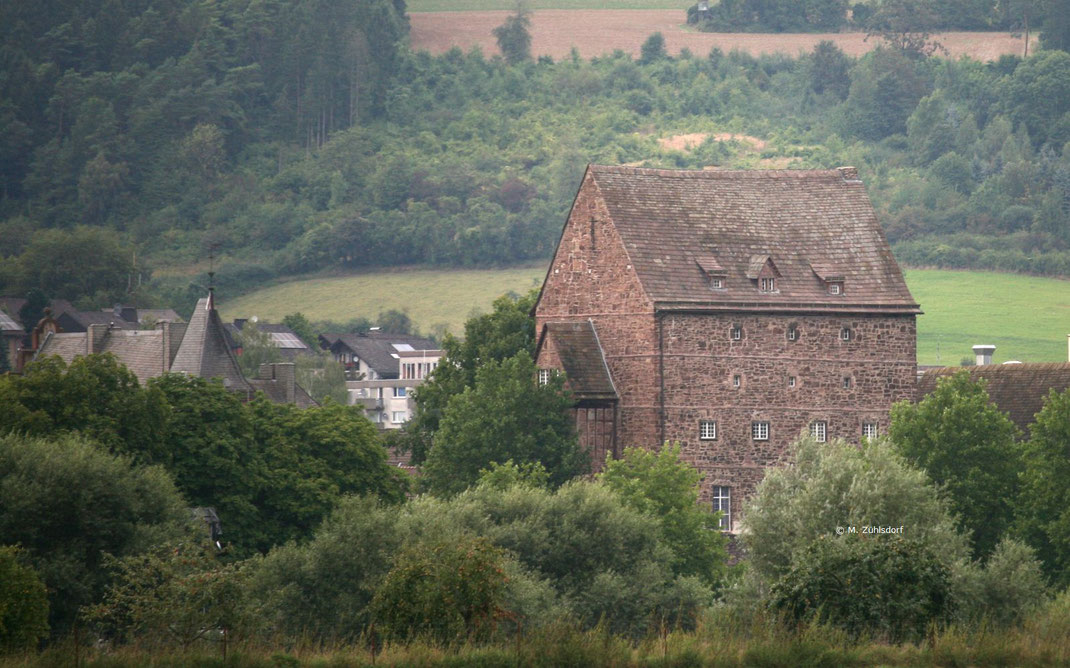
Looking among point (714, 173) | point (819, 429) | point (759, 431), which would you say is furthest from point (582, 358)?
point (714, 173)

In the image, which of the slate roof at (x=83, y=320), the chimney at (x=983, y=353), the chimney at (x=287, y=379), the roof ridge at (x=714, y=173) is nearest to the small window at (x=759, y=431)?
the roof ridge at (x=714, y=173)

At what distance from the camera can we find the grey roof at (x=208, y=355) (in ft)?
297

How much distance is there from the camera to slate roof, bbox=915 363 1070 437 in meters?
90.9

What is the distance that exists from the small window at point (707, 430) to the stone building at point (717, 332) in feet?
0.17

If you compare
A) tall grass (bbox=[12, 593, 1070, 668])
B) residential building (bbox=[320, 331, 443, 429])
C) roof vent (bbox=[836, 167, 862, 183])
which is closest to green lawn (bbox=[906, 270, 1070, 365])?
residential building (bbox=[320, 331, 443, 429])

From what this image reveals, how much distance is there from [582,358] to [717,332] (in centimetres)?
508

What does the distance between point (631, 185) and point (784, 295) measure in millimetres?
7418

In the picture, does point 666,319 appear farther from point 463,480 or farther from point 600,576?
point 600,576

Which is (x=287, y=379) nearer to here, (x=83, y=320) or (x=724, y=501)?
(x=724, y=501)

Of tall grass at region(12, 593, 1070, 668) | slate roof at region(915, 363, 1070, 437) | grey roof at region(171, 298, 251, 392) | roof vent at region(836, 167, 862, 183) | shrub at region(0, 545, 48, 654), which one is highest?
roof vent at region(836, 167, 862, 183)

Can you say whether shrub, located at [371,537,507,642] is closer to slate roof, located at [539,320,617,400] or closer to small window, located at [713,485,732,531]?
slate roof, located at [539,320,617,400]

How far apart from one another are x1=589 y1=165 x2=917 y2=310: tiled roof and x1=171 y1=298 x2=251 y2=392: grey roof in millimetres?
17199

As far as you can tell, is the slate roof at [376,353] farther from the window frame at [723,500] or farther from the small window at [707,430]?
the window frame at [723,500]

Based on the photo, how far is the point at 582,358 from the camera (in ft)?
277
